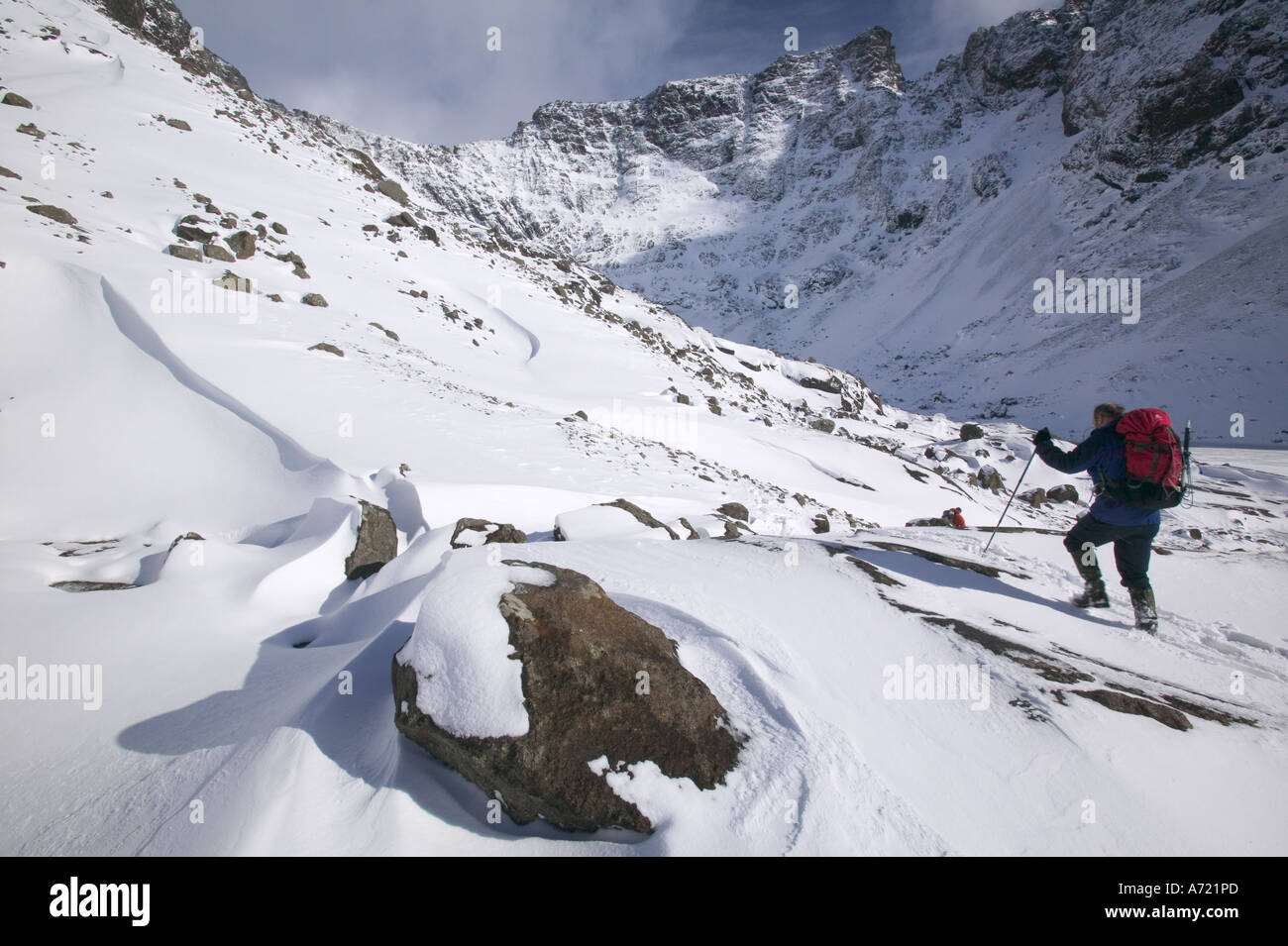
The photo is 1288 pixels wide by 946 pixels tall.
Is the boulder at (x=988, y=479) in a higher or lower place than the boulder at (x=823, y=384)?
lower

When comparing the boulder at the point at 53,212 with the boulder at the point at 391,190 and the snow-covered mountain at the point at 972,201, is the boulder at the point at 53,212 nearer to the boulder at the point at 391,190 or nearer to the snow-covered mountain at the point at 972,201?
the boulder at the point at 391,190

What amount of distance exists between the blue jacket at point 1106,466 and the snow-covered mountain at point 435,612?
85 cm

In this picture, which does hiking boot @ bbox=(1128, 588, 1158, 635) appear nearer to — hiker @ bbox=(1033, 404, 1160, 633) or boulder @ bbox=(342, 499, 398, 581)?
hiker @ bbox=(1033, 404, 1160, 633)

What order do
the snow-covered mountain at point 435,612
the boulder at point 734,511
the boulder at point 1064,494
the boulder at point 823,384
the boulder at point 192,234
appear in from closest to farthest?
the snow-covered mountain at point 435,612
the boulder at point 734,511
the boulder at point 192,234
the boulder at point 1064,494
the boulder at point 823,384

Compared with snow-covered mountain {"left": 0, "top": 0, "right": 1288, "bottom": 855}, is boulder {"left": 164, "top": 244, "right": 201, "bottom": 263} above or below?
above

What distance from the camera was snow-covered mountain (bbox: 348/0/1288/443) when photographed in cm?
2558

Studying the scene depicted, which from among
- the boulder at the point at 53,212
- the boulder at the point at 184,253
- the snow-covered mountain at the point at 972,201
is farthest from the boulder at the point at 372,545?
the snow-covered mountain at the point at 972,201

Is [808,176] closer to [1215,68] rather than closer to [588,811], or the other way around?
[1215,68]

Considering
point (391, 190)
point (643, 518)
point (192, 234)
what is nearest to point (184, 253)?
point (192, 234)

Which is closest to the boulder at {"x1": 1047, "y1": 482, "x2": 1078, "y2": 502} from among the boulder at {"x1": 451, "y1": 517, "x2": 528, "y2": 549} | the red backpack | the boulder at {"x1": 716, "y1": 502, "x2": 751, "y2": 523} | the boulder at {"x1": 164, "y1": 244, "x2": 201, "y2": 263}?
the boulder at {"x1": 716, "y1": 502, "x2": 751, "y2": 523}

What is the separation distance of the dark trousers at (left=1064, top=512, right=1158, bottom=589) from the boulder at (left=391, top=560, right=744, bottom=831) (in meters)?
4.05

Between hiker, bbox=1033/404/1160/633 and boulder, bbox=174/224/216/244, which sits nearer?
hiker, bbox=1033/404/1160/633

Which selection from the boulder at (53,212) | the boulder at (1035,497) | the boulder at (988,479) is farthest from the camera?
the boulder at (988,479)

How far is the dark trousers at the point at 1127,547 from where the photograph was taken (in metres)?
4.32
